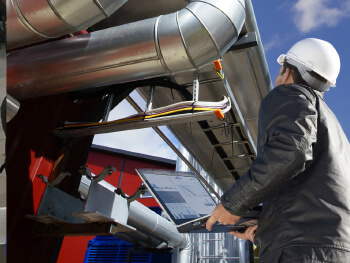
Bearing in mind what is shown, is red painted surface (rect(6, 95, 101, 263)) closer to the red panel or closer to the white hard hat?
the white hard hat

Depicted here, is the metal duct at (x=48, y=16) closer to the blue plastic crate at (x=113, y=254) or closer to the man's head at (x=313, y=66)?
the man's head at (x=313, y=66)

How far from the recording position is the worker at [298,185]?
84 centimetres

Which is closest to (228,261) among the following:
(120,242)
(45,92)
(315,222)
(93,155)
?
(120,242)

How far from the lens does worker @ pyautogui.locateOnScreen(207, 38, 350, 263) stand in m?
0.84

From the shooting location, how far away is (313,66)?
123 cm

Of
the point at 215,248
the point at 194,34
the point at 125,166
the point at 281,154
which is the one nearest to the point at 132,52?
the point at 194,34

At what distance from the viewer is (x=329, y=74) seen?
124cm

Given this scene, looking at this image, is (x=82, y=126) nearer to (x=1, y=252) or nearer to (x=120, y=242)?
(x=1, y=252)

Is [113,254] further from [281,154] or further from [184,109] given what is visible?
[281,154]

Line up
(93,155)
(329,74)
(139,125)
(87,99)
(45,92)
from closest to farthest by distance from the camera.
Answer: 1. (329,74)
2. (45,92)
3. (139,125)
4. (87,99)
5. (93,155)

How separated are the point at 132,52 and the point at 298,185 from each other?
3.94 feet

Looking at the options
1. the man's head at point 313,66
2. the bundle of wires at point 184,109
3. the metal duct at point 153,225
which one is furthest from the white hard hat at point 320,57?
the metal duct at point 153,225

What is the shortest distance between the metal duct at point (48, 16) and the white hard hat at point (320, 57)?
91cm

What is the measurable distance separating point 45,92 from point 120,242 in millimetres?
3256
